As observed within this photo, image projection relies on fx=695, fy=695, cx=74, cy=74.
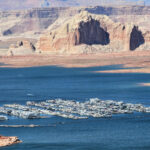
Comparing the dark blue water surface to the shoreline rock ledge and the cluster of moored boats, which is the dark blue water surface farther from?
the cluster of moored boats

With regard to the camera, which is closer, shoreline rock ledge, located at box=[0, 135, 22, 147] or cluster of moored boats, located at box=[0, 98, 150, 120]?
shoreline rock ledge, located at box=[0, 135, 22, 147]

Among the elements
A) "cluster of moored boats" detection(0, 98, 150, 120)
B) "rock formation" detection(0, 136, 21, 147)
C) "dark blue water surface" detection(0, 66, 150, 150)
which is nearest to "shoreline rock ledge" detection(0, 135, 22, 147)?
"rock formation" detection(0, 136, 21, 147)

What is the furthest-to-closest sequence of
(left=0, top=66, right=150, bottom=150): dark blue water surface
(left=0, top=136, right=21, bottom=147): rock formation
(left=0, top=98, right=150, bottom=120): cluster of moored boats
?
1. (left=0, top=98, right=150, bottom=120): cluster of moored boats
2. (left=0, top=66, right=150, bottom=150): dark blue water surface
3. (left=0, top=136, right=21, bottom=147): rock formation

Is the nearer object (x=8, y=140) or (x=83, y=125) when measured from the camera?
(x=8, y=140)

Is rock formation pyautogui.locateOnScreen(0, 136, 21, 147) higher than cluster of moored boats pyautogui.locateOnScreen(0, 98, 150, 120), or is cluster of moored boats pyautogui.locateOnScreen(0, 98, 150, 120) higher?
rock formation pyautogui.locateOnScreen(0, 136, 21, 147)

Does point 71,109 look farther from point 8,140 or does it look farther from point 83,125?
point 8,140

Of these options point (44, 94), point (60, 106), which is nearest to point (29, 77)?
point (44, 94)

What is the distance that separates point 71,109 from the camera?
9644cm

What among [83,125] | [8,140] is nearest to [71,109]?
[83,125]

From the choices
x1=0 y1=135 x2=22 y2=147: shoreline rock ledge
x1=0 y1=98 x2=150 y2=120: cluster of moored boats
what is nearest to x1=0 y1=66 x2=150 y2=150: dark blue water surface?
x1=0 y1=135 x2=22 y2=147: shoreline rock ledge

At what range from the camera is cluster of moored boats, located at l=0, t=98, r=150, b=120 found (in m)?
91.1

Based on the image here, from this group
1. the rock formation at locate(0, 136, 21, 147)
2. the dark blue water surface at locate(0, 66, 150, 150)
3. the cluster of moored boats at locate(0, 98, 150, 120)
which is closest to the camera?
the rock formation at locate(0, 136, 21, 147)

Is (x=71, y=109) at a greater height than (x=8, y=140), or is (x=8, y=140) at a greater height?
(x=8, y=140)

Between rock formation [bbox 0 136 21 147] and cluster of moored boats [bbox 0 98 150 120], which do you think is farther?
cluster of moored boats [bbox 0 98 150 120]
